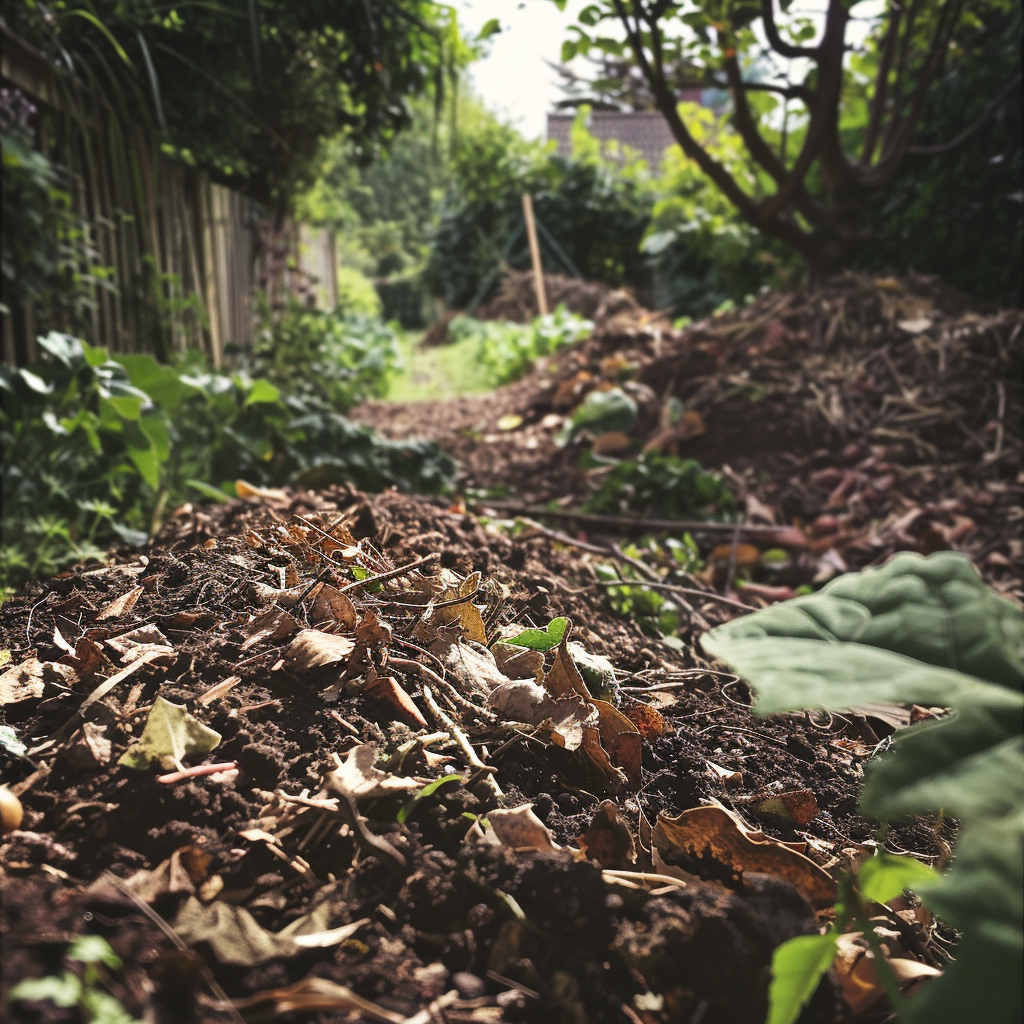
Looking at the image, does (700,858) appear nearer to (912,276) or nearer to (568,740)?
(568,740)

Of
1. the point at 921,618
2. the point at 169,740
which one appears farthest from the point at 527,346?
Result: the point at 921,618

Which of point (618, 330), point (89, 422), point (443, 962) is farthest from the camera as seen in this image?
point (618, 330)

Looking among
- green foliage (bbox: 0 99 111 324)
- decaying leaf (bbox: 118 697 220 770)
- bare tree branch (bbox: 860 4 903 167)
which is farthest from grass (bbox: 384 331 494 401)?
decaying leaf (bbox: 118 697 220 770)

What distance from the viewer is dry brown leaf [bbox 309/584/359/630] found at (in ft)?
4.01

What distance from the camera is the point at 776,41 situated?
4176mm

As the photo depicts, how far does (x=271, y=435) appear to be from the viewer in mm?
3359

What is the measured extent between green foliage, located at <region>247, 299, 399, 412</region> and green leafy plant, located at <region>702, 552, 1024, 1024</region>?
482cm

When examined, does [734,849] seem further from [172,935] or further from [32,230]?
[32,230]

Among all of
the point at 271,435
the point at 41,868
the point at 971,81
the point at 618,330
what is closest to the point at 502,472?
the point at 271,435

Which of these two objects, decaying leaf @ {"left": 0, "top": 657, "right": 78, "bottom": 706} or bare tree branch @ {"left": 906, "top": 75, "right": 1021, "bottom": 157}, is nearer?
decaying leaf @ {"left": 0, "top": 657, "right": 78, "bottom": 706}

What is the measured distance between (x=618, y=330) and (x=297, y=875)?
234 inches

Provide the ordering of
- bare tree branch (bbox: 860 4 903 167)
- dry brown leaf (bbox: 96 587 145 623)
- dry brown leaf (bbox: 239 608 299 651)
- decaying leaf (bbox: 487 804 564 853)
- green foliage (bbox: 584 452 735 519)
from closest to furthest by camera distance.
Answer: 1. decaying leaf (bbox: 487 804 564 853)
2. dry brown leaf (bbox: 239 608 299 651)
3. dry brown leaf (bbox: 96 587 145 623)
4. green foliage (bbox: 584 452 735 519)
5. bare tree branch (bbox: 860 4 903 167)

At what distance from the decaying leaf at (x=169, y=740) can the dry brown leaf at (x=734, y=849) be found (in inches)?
21.8

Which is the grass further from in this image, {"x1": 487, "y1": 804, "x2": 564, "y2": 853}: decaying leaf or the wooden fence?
{"x1": 487, "y1": 804, "x2": 564, "y2": 853}: decaying leaf
